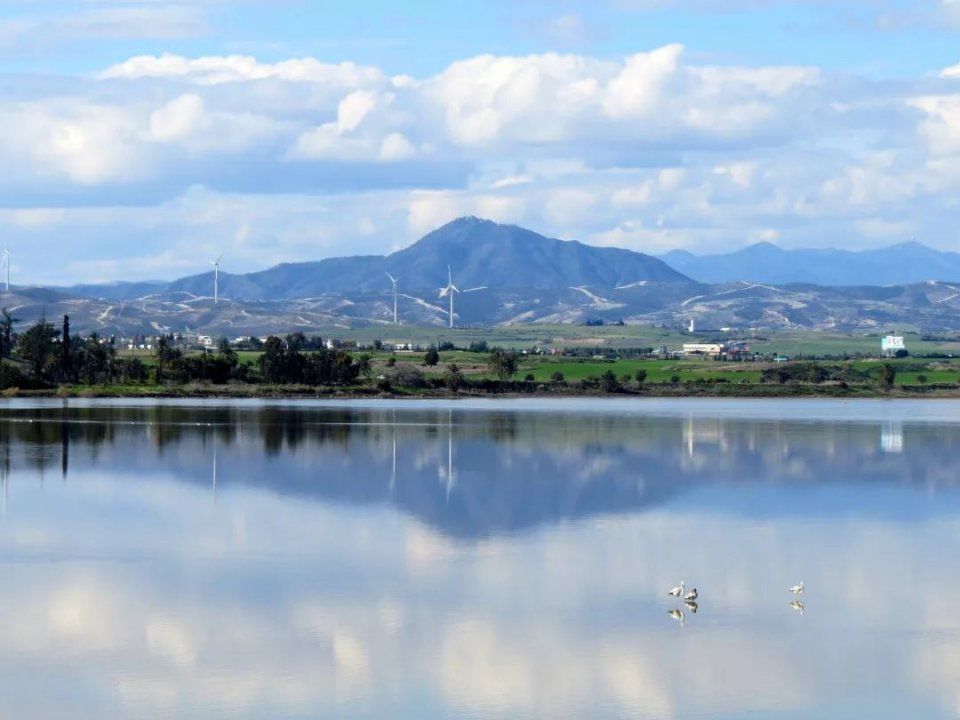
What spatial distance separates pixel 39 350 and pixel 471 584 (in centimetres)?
10570

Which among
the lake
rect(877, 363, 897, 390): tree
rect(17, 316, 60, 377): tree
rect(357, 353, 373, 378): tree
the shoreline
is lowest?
the lake

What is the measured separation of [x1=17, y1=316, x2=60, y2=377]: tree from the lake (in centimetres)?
6832

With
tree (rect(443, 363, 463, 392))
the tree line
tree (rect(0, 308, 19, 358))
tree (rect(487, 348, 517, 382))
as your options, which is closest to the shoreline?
tree (rect(443, 363, 463, 392))

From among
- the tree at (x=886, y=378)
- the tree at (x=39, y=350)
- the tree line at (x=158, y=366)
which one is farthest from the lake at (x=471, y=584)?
the tree at (x=886, y=378)

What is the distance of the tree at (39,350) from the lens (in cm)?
12500

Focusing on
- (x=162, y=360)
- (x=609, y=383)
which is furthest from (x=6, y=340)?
(x=609, y=383)

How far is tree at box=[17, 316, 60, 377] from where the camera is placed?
125000 mm

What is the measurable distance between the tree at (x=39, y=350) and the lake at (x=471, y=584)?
224ft

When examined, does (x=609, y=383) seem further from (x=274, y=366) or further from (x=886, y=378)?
(x=274, y=366)

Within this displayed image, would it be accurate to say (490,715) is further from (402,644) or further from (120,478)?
(120,478)

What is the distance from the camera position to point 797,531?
36.3 meters

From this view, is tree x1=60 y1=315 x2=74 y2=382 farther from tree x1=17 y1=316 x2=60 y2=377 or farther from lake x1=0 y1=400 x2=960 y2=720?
lake x1=0 y1=400 x2=960 y2=720

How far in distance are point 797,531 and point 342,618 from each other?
51.1 feet

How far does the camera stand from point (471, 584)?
1096 inches
